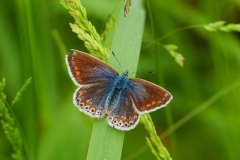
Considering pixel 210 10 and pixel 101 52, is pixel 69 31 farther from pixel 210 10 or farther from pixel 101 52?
pixel 101 52

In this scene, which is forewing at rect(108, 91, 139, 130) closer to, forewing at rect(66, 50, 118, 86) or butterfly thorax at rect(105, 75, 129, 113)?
butterfly thorax at rect(105, 75, 129, 113)

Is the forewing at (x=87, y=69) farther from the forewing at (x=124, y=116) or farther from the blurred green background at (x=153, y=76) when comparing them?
the blurred green background at (x=153, y=76)

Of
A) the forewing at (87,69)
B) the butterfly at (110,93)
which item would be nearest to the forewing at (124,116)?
the butterfly at (110,93)

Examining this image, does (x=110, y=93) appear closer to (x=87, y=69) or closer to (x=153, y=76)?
(x=87, y=69)

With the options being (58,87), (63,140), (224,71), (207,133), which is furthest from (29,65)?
(207,133)

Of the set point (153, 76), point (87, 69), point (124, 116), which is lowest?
point (153, 76)

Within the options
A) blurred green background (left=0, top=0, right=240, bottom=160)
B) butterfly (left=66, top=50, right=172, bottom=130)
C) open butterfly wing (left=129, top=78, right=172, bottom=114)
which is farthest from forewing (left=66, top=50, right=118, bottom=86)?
blurred green background (left=0, top=0, right=240, bottom=160)

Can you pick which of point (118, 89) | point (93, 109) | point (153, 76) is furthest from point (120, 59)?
point (153, 76)
